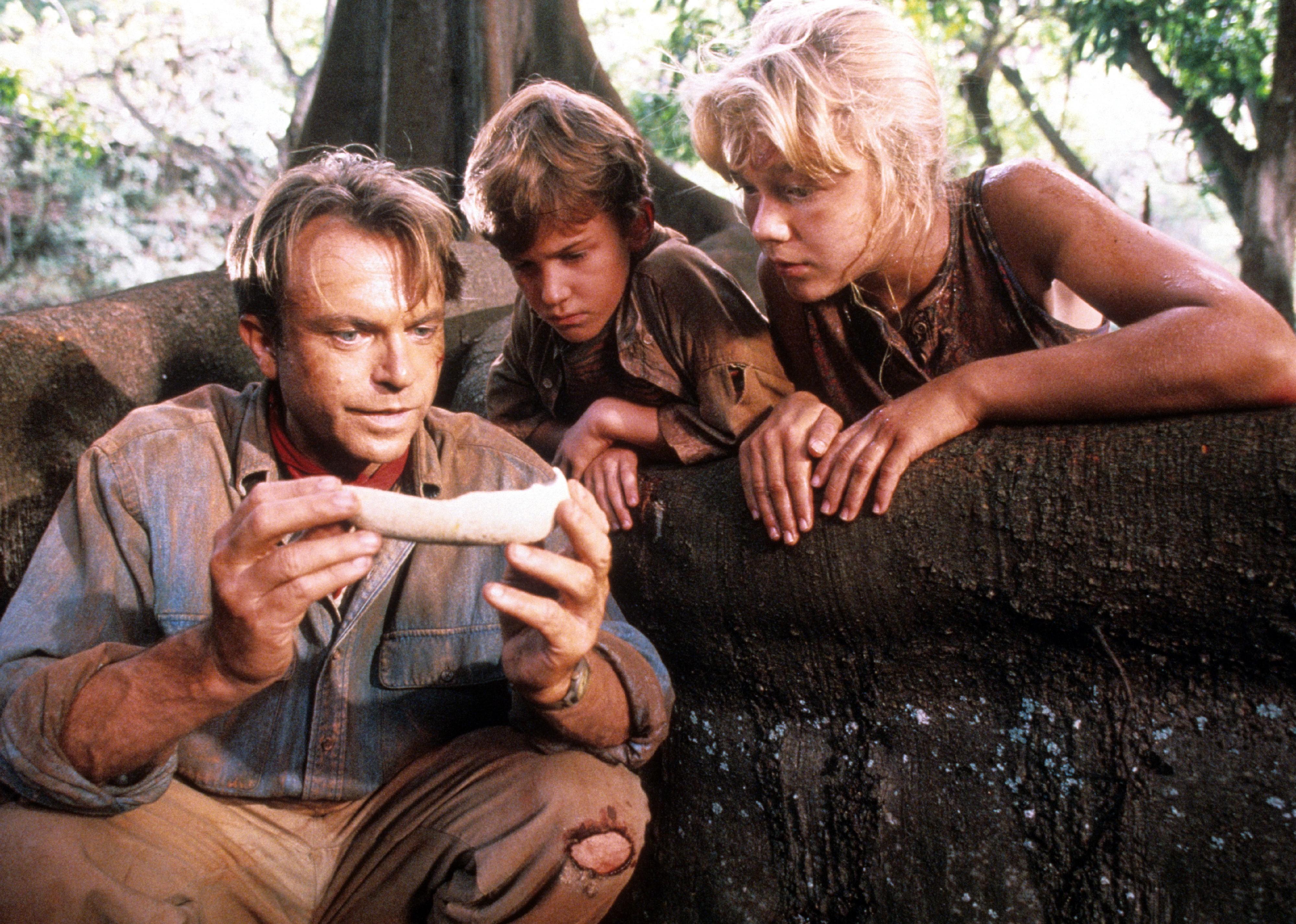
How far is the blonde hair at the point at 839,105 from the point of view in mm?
2217

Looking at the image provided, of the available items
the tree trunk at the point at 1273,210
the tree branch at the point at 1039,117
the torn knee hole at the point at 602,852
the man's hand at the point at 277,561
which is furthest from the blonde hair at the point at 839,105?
the tree branch at the point at 1039,117

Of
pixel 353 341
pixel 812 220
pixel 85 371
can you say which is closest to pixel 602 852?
pixel 353 341

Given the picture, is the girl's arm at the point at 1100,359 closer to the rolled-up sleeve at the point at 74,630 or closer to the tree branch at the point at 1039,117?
the rolled-up sleeve at the point at 74,630

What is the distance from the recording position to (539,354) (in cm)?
308

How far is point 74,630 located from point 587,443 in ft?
4.28

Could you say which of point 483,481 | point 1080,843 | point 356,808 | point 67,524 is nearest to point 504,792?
point 356,808

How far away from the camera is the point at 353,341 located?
195 centimetres

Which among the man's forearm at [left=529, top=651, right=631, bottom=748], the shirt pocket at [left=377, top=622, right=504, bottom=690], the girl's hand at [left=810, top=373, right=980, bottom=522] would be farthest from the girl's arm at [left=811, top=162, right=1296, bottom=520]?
the shirt pocket at [left=377, top=622, right=504, bottom=690]

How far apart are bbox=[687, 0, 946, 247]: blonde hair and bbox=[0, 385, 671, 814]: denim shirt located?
36.5 inches

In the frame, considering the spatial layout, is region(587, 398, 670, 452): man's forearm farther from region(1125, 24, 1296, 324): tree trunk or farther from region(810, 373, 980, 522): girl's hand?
region(1125, 24, 1296, 324): tree trunk

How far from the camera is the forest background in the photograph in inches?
282

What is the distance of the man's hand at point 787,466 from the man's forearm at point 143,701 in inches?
42.8

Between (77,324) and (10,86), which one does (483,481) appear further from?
(10,86)

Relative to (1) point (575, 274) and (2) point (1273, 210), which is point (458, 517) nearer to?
(1) point (575, 274)
